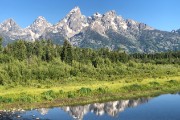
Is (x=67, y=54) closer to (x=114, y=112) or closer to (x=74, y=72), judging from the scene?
(x=74, y=72)

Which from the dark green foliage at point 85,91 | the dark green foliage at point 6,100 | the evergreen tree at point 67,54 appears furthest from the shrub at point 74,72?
the dark green foliage at point 6,100

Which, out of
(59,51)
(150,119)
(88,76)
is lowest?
(150,119)

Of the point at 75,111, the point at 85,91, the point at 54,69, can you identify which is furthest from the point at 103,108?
the point at 54,69

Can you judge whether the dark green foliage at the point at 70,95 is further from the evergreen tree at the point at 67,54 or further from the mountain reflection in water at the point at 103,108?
the evergreen tree at the point at 67,54

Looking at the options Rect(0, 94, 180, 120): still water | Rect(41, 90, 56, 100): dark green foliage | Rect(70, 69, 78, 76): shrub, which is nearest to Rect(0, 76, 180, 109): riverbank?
Rect(41, 90, 56, 100): dark green foliage

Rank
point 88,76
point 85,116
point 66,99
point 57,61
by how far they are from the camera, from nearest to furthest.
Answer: point 85,116 < point 66,99 < point 88,76 < point 57,61

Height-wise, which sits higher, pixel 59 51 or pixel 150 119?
pixel 59 51

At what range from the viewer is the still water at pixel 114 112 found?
182 ft

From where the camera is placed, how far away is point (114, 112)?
60.8m

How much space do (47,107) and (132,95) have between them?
22640 mm

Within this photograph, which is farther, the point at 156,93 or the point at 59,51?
the point at 59,51

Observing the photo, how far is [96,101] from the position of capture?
244 ft

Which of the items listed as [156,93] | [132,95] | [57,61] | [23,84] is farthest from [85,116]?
[57,61]

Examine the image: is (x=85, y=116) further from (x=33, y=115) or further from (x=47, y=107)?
(x=47, y=107)
